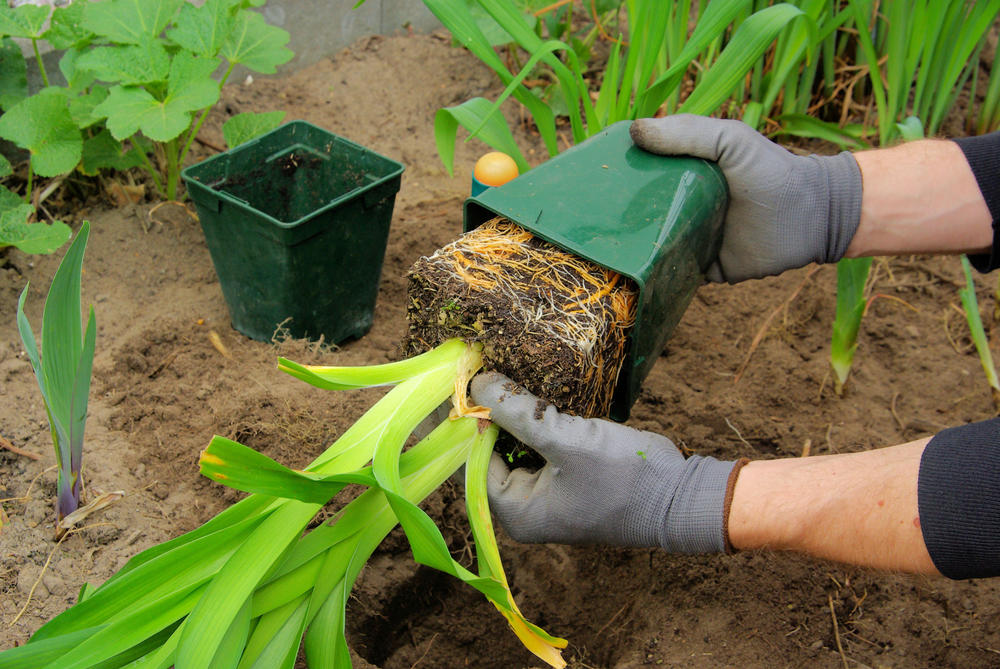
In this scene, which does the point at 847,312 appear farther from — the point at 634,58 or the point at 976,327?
the point at 634,58

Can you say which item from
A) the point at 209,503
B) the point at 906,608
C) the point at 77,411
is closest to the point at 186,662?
the point at 77,411

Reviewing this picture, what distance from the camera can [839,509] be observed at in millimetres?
1062

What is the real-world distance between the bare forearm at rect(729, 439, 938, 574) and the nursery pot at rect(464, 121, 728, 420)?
292 millimetres

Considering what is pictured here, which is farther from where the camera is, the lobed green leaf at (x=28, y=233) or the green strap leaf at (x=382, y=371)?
the lobed green leaf at (x=28, y=233)

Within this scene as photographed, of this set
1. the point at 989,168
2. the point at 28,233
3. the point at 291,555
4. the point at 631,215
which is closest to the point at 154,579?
the point at 291,555

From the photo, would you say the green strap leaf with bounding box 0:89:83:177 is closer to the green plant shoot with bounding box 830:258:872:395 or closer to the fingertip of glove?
the fingertip of glove

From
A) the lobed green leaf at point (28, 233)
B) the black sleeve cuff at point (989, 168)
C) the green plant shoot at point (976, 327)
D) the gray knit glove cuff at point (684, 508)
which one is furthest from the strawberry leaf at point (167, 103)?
the green plant shoot at point (976, 327)

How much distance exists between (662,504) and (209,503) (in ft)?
2.57

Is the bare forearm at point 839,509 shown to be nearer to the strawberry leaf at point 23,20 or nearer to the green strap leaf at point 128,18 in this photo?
the green strap leaf at point 128,18

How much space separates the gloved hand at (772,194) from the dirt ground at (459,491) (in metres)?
0.40

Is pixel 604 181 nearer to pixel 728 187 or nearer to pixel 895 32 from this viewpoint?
pixel 728 187

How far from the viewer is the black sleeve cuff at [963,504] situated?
0.96 m

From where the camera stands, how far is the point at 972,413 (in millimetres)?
1771

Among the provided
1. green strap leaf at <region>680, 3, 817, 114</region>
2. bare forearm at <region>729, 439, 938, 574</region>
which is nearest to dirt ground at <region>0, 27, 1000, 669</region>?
bare forearm at <region>729, 439, 938, 574</region>
